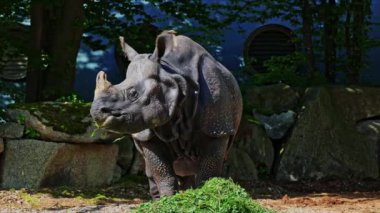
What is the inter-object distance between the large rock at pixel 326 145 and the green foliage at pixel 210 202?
7.36 m

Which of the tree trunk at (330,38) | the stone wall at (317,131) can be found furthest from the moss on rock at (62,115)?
the tree trunk at (330,38)

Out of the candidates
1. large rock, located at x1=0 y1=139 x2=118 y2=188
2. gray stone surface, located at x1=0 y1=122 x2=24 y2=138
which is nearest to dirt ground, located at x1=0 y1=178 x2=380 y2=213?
large rock, located at x1=0 y1=139 x2=118 y2=188

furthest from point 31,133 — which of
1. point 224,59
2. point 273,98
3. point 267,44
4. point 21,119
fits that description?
point 267,44

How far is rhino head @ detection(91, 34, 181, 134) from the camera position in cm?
448

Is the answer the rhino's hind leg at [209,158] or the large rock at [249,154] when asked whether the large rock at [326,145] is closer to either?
the large rock at [249,154]

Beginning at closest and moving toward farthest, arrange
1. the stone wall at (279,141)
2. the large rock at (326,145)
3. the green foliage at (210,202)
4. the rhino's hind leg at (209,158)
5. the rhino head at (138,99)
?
the green foliage at (210,202)
the rhino head at (138,99)
the rhino's hind leg at (209,158)
the stone wall at (279,141)
the large rock at (326,145)

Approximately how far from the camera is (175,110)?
15.5 feet

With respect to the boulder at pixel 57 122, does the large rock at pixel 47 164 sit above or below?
below

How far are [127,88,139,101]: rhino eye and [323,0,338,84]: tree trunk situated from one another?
8814mm

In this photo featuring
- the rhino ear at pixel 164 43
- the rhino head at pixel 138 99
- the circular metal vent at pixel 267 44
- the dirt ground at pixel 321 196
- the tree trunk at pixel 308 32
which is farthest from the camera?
the circular metal vent at pixel 267 44

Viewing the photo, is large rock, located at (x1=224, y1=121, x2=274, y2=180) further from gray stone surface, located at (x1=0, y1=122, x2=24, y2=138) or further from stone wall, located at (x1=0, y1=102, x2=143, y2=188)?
gray stone surface, located at (x1=0, y1=122, x2=24, y2=138)

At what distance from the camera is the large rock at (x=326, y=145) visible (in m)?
11.5

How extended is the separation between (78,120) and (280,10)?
5.01 metres

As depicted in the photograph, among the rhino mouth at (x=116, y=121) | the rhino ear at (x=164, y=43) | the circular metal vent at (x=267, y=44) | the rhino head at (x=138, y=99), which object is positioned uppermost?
the circular metal vent at (x=267, y=44)
